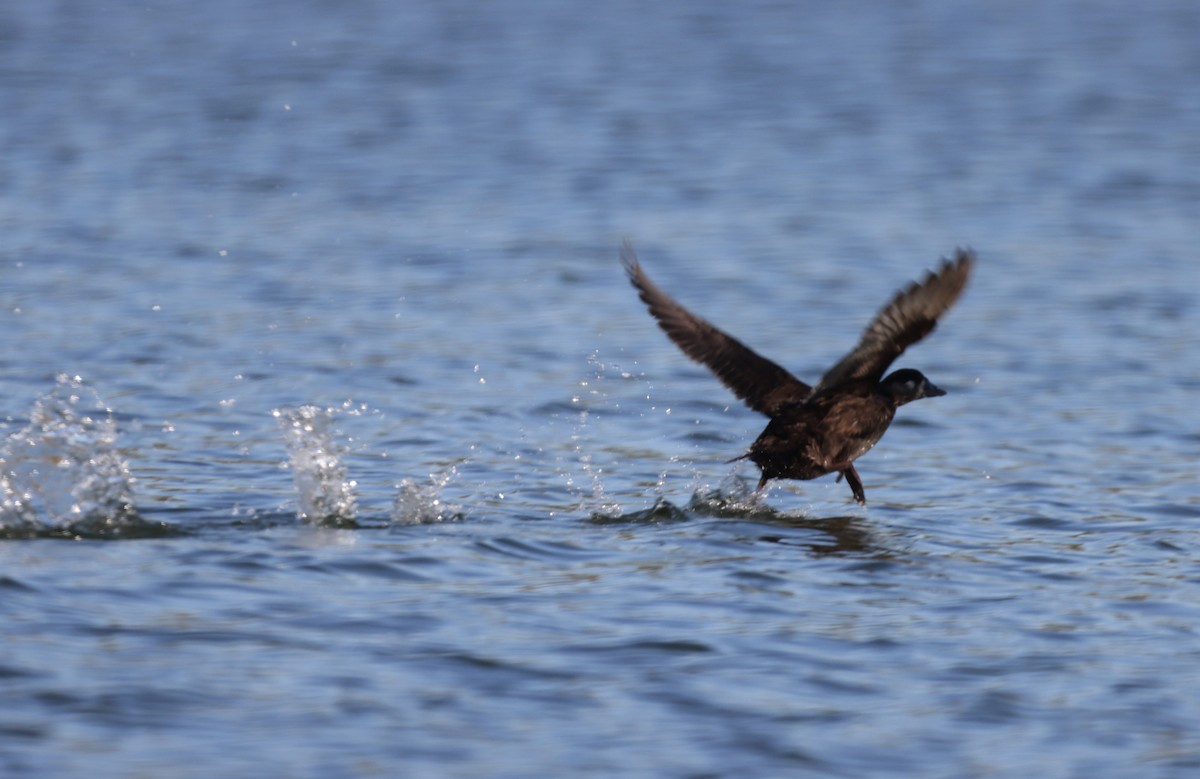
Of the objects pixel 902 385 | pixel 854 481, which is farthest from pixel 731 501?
pixel 902 385

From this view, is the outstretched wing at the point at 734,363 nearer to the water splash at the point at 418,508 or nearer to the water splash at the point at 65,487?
the water splash at the point at 418,508

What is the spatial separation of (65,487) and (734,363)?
247 cm

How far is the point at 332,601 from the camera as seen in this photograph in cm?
579

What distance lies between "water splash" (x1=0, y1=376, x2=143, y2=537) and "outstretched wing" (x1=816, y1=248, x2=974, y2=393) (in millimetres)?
2548

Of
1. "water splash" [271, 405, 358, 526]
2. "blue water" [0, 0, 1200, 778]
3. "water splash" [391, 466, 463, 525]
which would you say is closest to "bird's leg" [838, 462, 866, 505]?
"blue water" [0, 0, 1200, 778]

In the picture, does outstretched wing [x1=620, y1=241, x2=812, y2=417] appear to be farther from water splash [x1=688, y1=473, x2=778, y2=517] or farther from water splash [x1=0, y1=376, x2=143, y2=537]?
water splash [x1=0, y1=376, x2=143, y2=537]

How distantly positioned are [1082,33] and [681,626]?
19303mm

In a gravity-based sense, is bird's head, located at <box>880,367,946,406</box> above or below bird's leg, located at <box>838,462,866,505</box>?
above

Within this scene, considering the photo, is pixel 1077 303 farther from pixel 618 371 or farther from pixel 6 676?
pixel 6 676

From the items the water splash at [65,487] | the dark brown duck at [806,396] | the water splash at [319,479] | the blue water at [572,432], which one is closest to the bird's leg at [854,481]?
the dark brown duck at [806,396]

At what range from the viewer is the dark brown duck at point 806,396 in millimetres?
7074

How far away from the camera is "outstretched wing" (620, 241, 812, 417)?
7250 millimetres

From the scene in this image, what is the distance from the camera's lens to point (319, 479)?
7000mm

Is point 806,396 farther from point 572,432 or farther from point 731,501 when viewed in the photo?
point 572,432
